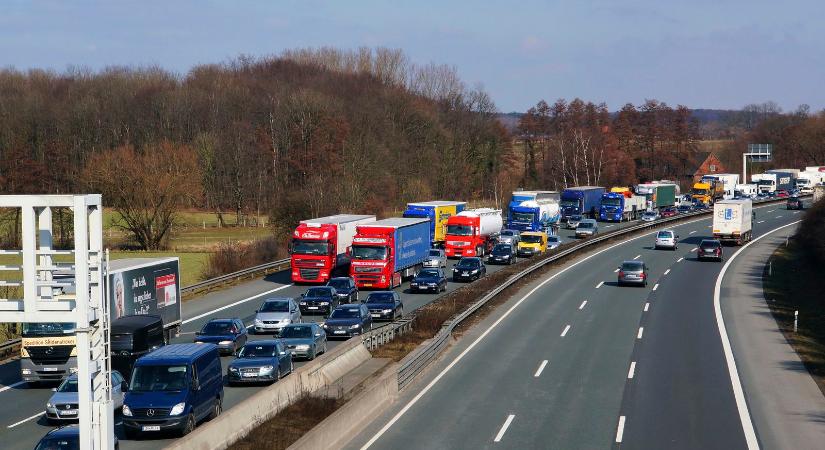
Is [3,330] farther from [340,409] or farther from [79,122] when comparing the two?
[79,122]

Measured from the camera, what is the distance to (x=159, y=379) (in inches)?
902

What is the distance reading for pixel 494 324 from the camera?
40.8m

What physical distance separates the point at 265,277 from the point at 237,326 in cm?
2276

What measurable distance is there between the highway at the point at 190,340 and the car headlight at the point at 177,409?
0.71 metres

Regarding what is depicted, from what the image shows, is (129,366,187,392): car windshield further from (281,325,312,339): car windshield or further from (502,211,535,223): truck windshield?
(502,211,535,223): truck windshield

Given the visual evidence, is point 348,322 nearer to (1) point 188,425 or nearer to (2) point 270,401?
(2) point 270,401

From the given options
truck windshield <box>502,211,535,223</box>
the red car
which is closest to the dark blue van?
truck windshield <box>502,211,535,223</box>

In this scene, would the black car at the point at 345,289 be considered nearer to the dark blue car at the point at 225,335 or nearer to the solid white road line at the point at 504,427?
the dark blue car at the point at 225,335

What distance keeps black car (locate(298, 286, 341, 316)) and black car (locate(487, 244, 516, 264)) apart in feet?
67.2

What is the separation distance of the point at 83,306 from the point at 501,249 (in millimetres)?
49282

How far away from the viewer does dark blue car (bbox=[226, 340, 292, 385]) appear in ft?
92.8

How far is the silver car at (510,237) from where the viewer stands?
6575cm

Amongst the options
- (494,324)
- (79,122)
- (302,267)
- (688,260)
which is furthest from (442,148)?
(494,324)

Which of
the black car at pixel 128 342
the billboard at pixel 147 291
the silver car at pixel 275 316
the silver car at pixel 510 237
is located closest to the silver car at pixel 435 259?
the silver car at pixel 510 237
